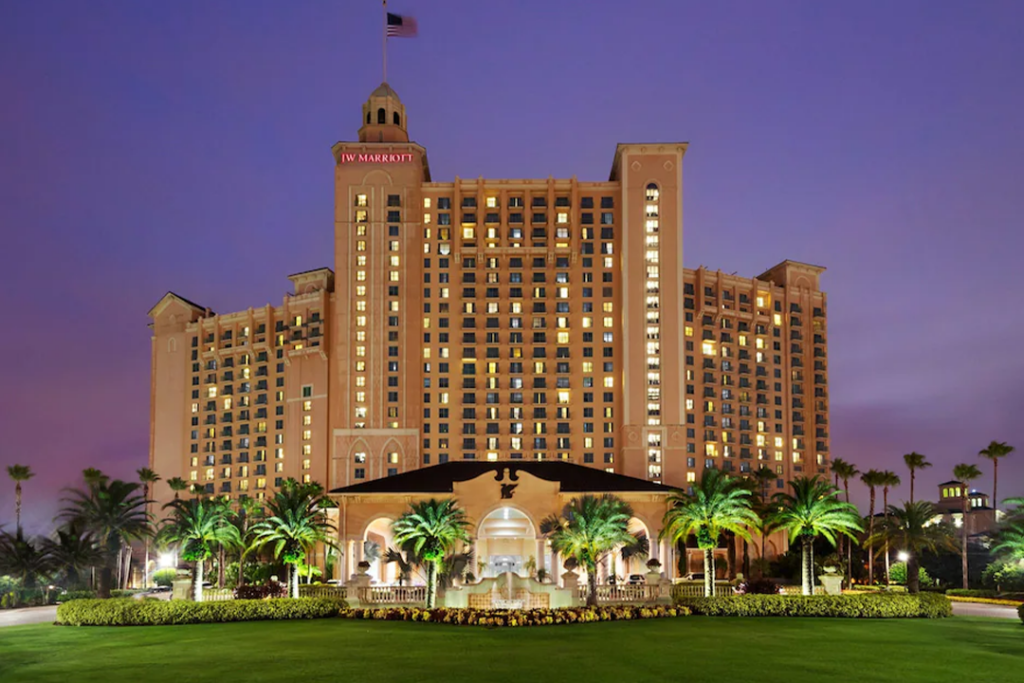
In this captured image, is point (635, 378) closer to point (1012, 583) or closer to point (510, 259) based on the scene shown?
point (510, 259)

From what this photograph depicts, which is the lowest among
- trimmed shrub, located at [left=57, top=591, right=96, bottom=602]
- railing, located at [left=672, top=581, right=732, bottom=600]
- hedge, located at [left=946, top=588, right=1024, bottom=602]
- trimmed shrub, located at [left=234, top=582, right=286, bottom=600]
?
trimmed shrub, located at [left=57, top=591, right=96, bottom=602]

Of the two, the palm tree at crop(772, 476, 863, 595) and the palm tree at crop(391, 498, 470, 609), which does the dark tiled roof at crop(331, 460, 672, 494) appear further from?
the palm tree at crop(772, 476, 863, 595)

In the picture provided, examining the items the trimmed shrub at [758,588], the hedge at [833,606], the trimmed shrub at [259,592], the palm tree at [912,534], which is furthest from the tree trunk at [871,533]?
the trimmed shrub at [259,592]

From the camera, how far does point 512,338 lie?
150 metres

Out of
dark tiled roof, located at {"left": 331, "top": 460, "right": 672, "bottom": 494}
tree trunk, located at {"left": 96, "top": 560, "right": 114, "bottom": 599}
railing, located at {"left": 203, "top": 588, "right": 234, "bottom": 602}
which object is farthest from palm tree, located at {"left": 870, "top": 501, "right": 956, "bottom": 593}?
tree trunk, located at {"left": 96, "top": 560, "right": 114, "bottom": 599}

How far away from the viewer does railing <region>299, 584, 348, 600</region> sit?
6447 centimetres

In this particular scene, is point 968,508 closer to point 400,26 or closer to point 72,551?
point 400,26

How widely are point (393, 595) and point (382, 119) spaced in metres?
102

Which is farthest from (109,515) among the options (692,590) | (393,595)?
(692,590)

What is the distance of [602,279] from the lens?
149m

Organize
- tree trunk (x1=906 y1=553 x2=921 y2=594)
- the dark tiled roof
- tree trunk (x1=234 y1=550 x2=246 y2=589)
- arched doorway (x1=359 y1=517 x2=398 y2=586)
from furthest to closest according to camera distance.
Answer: arched doorway (x1=359 y1=517 x2=398 y2=586), tree trunk (x1=234 y1=550 x2=246 y2=589), tree trunk (x1=906 y1=553 x2=921 y2=594), the dark tiled roof

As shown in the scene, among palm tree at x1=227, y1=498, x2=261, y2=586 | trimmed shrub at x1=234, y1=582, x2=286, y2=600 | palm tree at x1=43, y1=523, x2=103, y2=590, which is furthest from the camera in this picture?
palm tree at x1=227, y1=498, x2=261, y2=586

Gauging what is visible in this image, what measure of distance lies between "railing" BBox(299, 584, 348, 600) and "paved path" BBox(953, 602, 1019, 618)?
123 ft

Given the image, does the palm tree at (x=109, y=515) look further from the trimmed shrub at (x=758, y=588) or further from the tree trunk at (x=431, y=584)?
the trimmed shrub at (x=758, y=588)
